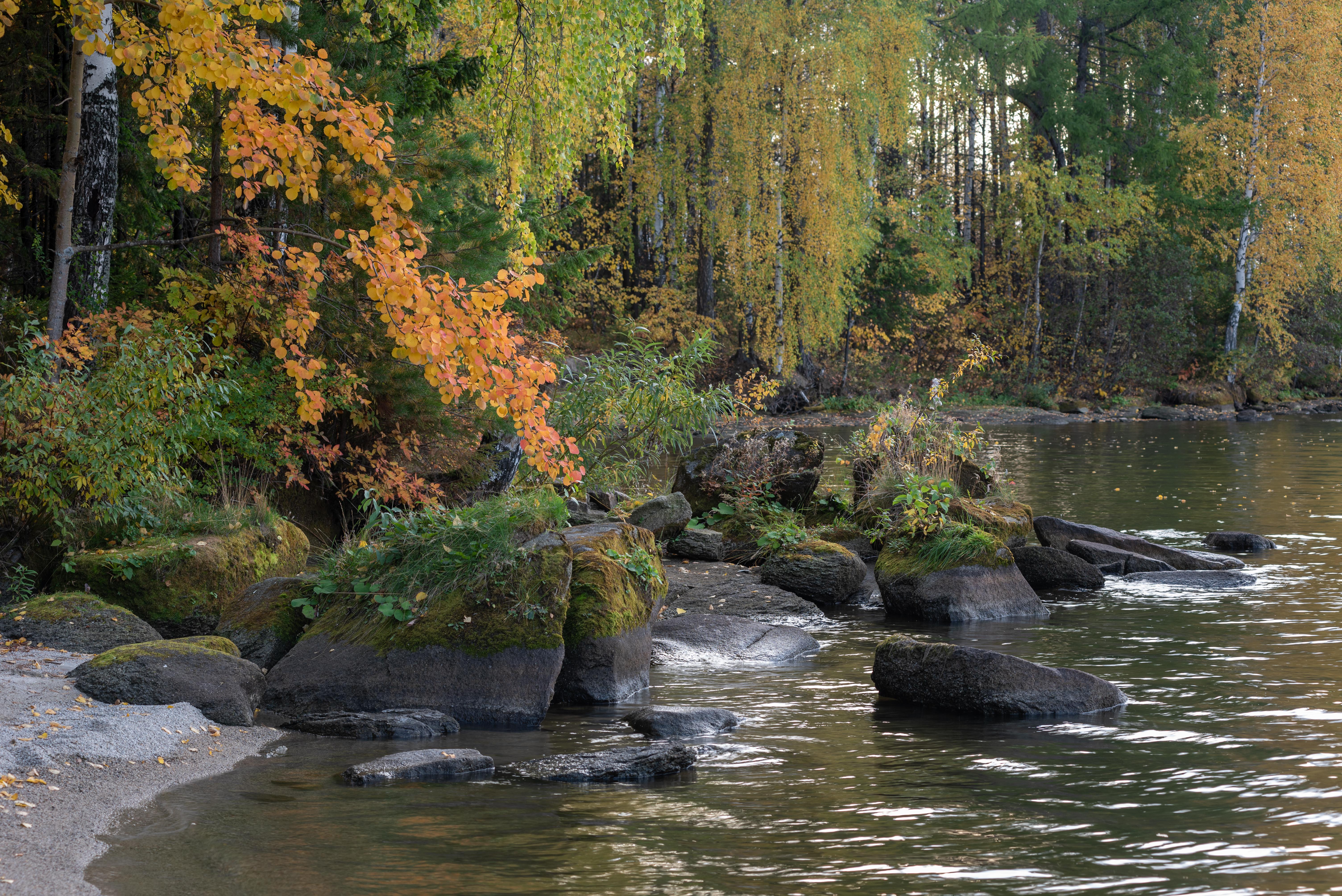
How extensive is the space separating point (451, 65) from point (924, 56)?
24665 millimetres

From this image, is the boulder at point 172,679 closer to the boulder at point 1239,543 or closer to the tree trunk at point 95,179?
the tree trunk at point 95,179

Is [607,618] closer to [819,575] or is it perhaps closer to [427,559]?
[427,559]

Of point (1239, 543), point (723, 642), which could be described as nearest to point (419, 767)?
point (723, 642)

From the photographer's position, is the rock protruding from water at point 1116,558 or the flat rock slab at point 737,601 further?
the rock protruding from water at point 1116,558

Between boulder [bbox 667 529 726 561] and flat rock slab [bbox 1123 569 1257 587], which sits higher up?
boulder [bbox 667 529 726 561]

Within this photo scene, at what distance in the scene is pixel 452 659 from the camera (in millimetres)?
7828

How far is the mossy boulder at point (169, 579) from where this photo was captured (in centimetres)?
872

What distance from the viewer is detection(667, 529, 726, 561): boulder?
13359 mm

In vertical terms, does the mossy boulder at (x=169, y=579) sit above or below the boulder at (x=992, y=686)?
above

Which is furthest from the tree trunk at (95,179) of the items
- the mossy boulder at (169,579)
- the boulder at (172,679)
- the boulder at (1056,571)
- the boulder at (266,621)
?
the boulder at (1056,571)

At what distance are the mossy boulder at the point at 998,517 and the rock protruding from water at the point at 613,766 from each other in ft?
20.3

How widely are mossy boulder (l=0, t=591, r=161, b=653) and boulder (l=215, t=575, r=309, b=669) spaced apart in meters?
0.54

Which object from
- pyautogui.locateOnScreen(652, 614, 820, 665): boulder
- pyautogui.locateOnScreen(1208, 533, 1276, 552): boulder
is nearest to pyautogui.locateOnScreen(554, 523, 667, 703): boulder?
pyautogui.locateOnScreen(652, 614, 820, 665): boulder

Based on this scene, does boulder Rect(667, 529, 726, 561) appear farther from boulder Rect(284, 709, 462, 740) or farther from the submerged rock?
boulder Rect(284, 709, 462, 740)
